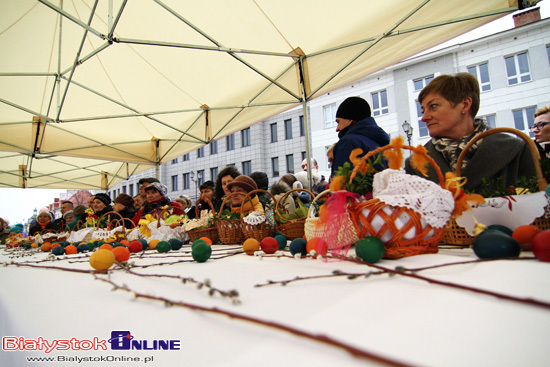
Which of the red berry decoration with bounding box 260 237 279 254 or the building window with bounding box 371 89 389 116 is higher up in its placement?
the building window with bounding box 371 89 389 116

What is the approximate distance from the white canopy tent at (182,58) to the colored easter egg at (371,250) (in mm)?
2113

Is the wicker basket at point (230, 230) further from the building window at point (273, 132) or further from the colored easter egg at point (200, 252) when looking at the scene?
the building window at point (273, 132)

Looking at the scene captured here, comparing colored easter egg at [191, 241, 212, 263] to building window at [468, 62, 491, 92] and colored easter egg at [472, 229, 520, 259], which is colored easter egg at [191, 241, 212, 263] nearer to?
colored easter egg at [472, 229, 520, 259]

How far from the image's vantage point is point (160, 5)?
2592 mm

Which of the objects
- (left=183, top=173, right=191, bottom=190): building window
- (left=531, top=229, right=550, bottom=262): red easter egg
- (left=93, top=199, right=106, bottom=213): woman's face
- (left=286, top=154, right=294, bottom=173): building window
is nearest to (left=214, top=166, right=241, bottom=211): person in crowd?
(left=93, top=199, right=106, bottom=213): woman's face

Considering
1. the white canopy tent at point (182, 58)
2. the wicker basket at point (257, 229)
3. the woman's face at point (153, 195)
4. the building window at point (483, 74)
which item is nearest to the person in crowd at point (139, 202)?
the woman's face at point (153, 195)

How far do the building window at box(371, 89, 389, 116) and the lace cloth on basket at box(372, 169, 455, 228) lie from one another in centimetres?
1388

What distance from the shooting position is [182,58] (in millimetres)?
3344

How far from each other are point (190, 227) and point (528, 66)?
1456 cm

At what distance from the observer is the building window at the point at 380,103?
45.5 ft

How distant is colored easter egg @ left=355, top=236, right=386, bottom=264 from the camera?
922 mm

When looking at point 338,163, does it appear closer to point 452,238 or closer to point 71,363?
point 452,238

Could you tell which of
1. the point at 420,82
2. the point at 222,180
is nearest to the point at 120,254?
the point at 222,180

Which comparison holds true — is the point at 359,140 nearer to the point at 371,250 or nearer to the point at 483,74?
the point at 371,250
